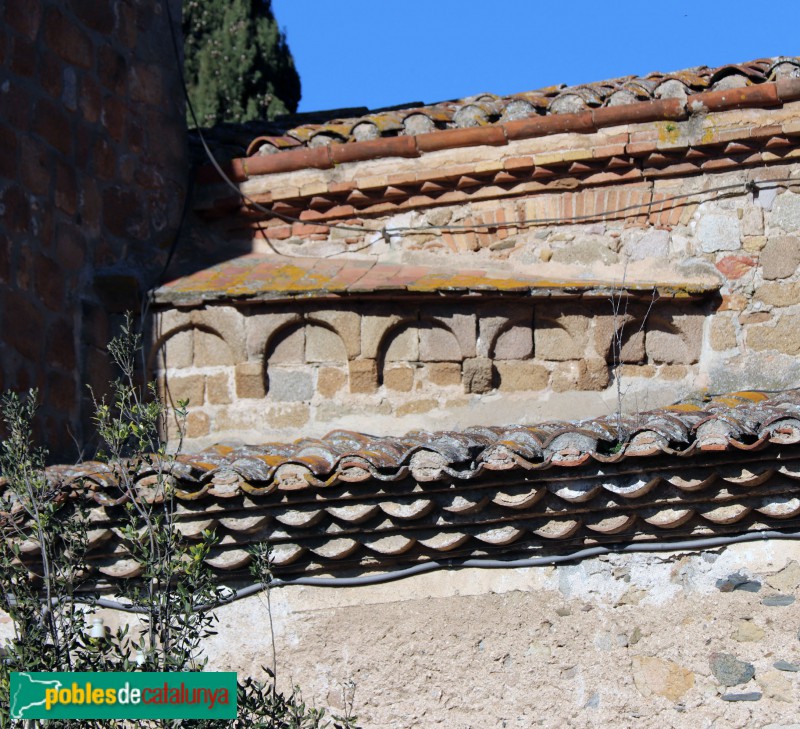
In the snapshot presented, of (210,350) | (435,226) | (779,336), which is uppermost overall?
(435,226)

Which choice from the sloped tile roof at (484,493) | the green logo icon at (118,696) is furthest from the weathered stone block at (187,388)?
the green logo icon at (118,696)

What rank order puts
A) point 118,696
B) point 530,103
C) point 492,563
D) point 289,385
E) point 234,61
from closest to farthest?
point 118,696, point 492,563, point 289,385, point 530,103, point 234,61

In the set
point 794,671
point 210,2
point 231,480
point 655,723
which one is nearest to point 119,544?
point 231,480

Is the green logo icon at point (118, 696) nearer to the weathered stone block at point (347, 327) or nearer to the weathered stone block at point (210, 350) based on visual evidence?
the weathered stone block at point (347, 327)

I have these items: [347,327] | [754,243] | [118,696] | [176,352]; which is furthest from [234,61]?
[118,696]

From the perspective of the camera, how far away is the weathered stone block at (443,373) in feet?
23.2

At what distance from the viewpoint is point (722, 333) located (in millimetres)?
7176

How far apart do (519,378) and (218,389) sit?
59.3 inches

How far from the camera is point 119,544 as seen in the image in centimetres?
525

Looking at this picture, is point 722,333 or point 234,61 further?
point 234,61

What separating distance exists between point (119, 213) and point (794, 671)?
432 centimetres

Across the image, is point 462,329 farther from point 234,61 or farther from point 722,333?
point 234,61

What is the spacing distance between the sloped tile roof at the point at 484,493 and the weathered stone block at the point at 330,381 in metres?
1.79

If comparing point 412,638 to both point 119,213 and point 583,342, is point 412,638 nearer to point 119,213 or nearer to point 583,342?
point 583,342
